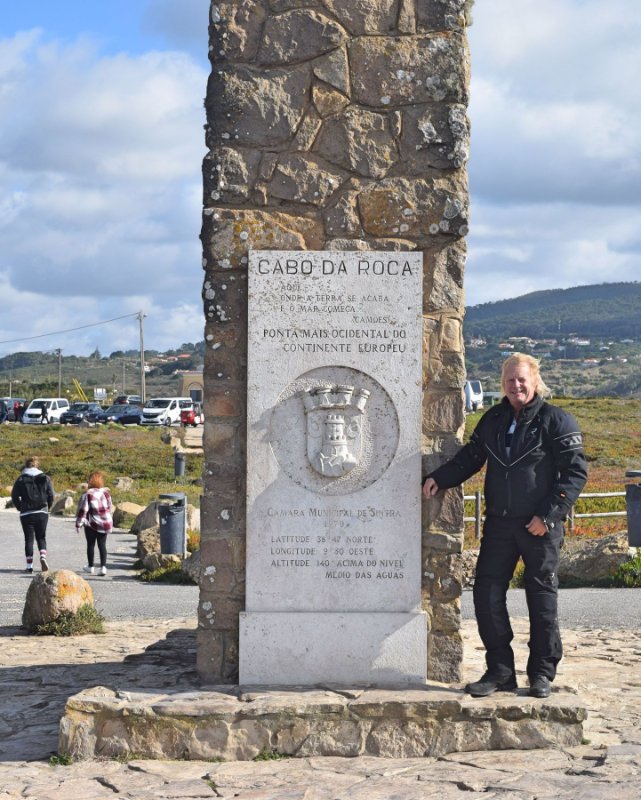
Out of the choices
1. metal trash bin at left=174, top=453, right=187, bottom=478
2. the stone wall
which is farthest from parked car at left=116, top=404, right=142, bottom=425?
the stone wall

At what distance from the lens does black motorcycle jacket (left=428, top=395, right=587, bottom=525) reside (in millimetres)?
5793

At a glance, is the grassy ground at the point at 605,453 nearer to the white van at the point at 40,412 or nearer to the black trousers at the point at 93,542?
the black trousers at the point at 93,542

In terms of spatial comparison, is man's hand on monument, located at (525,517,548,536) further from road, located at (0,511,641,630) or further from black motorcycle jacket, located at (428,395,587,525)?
road, located at (0,511,641,630)

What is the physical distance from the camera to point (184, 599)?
12617mm

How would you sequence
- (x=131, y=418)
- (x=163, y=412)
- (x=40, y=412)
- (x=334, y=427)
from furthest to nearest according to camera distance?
(x=40, y=412) < (x=131, y=418) < (x=163, y=412) < (x=334, y=427)

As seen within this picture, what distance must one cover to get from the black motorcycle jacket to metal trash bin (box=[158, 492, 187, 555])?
951cm

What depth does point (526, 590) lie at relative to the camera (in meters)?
5.89

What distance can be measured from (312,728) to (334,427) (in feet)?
5.05

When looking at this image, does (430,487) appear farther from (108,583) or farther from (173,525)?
(173,525)

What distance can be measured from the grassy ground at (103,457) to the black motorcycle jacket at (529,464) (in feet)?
62.1

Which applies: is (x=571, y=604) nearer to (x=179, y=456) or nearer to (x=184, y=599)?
(x=184, y=599)

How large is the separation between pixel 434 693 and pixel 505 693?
14.5 inches

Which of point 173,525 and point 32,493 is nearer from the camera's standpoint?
point 32,493

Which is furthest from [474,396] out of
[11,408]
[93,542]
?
[93,542]
